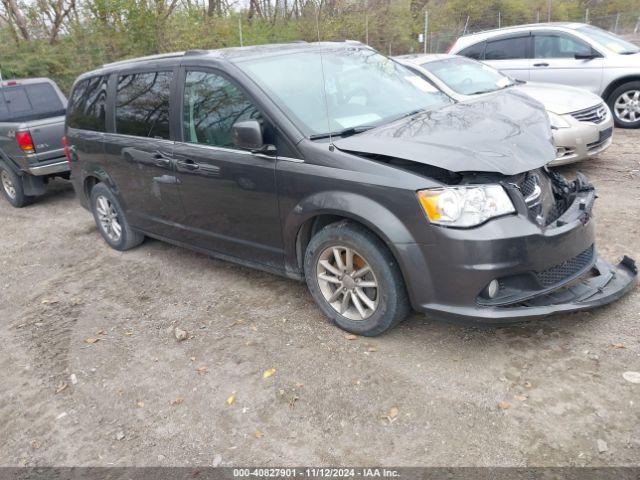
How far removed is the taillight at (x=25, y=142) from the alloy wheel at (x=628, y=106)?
876 cm

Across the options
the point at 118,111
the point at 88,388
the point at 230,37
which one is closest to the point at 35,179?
the point at 118,111

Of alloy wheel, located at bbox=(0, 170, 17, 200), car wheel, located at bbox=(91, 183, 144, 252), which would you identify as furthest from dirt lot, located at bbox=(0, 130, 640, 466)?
alloy wheel, located at bbox=(0, 170, 17, 200)

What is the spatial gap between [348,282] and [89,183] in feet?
12.0

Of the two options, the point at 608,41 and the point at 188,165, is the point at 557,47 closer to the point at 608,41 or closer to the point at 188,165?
the point at 608,41

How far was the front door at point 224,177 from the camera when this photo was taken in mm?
3834

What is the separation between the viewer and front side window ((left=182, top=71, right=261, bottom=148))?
3895mm

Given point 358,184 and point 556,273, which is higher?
point 358,184

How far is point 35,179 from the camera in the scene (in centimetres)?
804

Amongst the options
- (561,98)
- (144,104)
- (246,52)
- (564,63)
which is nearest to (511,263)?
(246,52)

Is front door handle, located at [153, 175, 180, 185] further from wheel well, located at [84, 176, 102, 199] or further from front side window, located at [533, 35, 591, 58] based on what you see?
front side window, located at [533, 35, 591, 58]

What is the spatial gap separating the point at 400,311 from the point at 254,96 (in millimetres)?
1762

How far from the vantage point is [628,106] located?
8555mm

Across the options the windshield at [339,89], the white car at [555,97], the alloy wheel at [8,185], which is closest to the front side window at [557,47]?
the white car at [555,97]

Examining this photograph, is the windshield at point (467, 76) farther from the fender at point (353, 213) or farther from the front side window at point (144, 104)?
the fender at point (353, 213)
